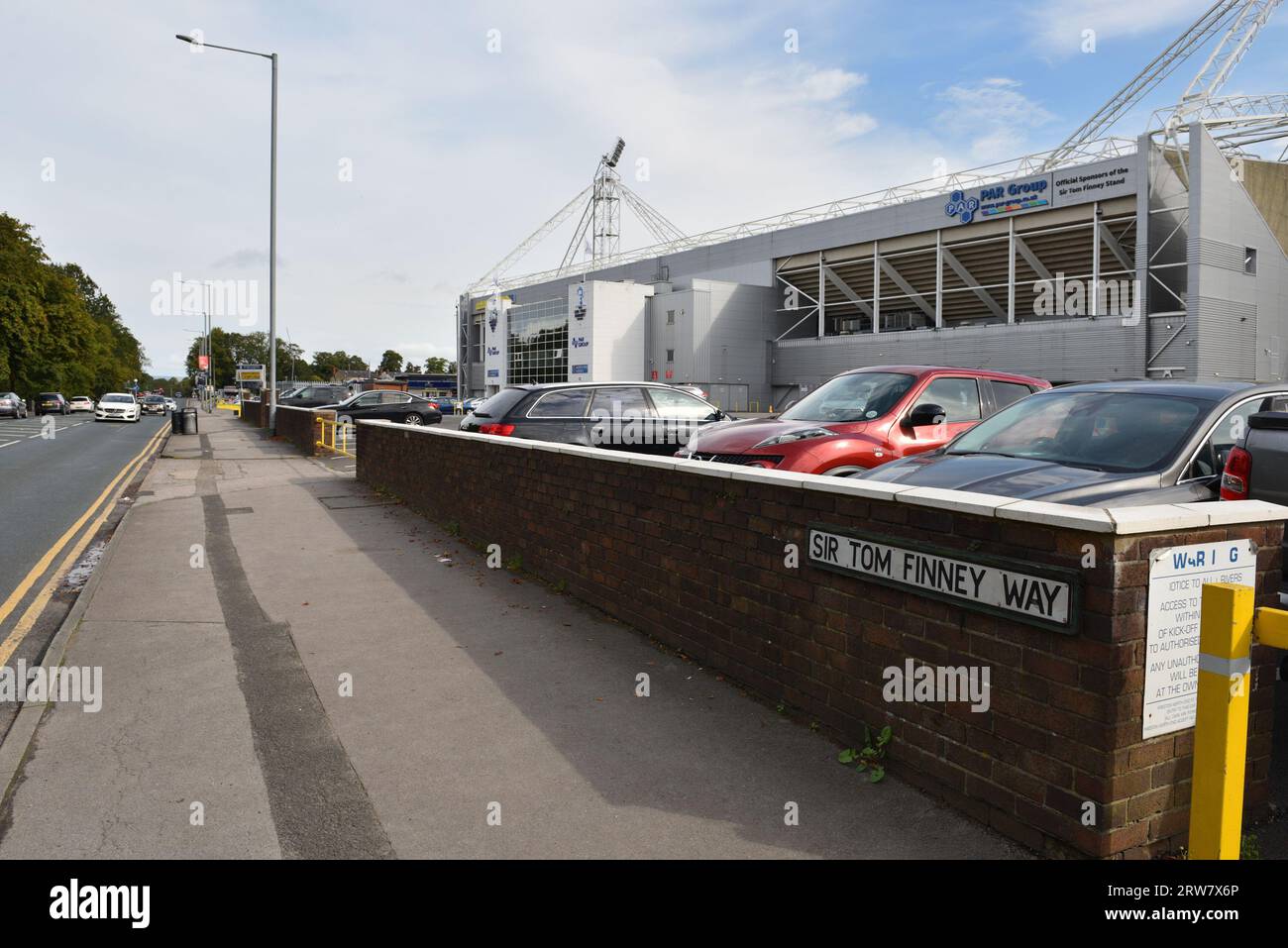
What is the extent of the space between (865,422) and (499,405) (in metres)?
6.33

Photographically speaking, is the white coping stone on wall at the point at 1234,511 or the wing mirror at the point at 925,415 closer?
the white coping stone on wall at the point at 1234,511

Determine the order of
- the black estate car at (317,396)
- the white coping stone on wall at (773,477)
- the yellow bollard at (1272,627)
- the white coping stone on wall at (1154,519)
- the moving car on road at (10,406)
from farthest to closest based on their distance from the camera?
1. the moving car on road at (10,406)
2. the black estate car at (317,396)
3. the white coping stone on wall at (773,477)
4. the white coping stone on wall at (1154,519)
5. the yellow bollard at (1272,627)

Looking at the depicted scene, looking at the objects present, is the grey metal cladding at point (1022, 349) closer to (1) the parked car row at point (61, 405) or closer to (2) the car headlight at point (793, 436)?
(2) the car headlight at point (793, 436)

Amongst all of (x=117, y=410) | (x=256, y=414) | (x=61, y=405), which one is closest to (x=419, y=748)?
(x=256, y=414)

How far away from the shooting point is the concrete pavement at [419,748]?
3.66m

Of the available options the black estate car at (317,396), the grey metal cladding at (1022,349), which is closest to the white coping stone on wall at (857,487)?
the grey metal cladding at (1022,349)

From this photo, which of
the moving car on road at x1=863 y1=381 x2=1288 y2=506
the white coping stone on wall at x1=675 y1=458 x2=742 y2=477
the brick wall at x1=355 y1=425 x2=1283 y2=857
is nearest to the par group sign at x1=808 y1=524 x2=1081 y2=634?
the brick wall at x1=355 y1=425 x2=1283 y2=857

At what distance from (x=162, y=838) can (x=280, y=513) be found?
33.1 feet

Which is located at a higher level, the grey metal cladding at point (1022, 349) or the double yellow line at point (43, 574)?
the grey metal cladding at point (1022, 349)
